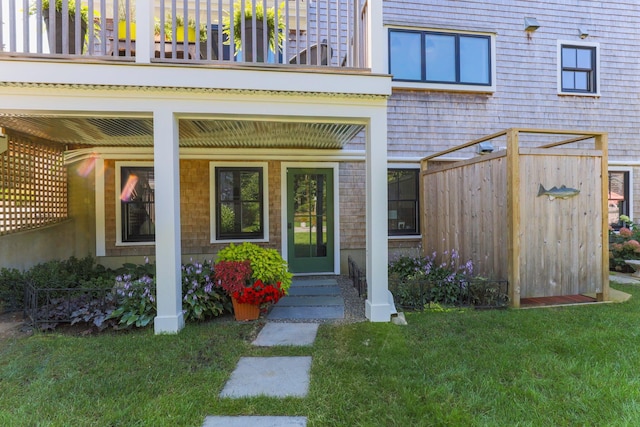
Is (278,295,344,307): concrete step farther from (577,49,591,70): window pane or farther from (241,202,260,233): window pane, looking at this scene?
(577,49,591,70): window pane

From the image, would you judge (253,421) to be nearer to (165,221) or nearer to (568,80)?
(165,221)

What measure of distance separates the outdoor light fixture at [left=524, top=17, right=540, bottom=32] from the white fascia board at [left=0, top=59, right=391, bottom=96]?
507 cm

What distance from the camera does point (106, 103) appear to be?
3.37 meters

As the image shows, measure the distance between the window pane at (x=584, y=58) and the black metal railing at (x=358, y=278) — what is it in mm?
6493

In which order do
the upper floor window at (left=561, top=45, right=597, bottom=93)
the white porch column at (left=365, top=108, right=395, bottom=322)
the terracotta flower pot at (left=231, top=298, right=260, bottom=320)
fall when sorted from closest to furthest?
1. the white porch column at (left=365, top=108, right=395, bottom=322)
2. the terracotta flower pot at (left=231, top=298, right=260, bottom=320)
3. the upper floor window at (left=561, top=45, right=597, bottom=93)

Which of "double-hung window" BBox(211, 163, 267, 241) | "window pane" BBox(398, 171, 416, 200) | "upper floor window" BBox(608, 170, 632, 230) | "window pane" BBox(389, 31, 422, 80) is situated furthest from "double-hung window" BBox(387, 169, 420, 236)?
"upper floor window" BBox(608, 170, 632, 230)

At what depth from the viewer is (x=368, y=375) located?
259 centimetres

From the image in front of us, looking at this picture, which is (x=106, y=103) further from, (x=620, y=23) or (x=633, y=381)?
(x=620, y=23)

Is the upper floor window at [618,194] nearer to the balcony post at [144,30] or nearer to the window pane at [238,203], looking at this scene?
the window pane at [238,203]

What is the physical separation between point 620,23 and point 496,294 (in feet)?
23.9

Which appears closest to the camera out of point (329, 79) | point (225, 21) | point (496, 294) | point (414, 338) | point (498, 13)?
point (414, 338)

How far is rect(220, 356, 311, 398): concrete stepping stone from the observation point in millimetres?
2396

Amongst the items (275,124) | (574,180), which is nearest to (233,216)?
(275,124)

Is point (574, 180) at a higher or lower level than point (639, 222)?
higher
